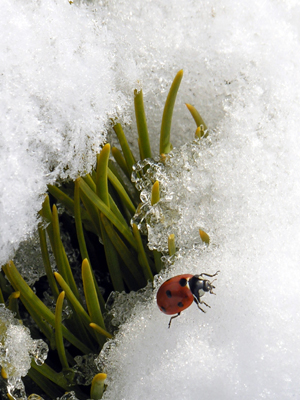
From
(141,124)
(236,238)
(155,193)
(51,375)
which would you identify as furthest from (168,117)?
(51,375)

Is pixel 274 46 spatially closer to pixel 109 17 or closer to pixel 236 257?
pixel 109 17

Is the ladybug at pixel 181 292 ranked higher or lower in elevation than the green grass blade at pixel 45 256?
lower

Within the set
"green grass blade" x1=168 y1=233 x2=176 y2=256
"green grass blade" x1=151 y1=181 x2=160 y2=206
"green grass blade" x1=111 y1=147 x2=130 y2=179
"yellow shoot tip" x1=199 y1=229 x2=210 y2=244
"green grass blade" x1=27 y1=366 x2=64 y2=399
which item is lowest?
"green grass blade" x1=27 y1=366 x2=64 y2=399

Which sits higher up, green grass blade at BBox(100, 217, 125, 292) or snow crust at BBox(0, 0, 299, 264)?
snow crust at BBox(0, 0, 299, 264)

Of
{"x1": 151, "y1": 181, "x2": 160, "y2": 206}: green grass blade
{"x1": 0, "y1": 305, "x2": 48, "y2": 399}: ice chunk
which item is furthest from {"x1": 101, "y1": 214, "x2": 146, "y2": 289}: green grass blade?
{"x1": 0, "y1": 305, "x2": 48, "y2": 399}: ice chunk

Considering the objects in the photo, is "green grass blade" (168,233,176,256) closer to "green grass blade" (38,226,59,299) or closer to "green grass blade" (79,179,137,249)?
"green grass blade" (79,179,137,249)

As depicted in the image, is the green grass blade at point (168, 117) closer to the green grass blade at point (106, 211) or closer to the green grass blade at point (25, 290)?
the green grass blade at point (106, 211)

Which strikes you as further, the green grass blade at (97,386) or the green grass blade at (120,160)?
the green grass blade at (120,160)

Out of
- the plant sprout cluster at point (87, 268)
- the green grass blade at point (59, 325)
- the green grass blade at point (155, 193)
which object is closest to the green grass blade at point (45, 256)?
the plant sprout cluster at point (87, 268)
